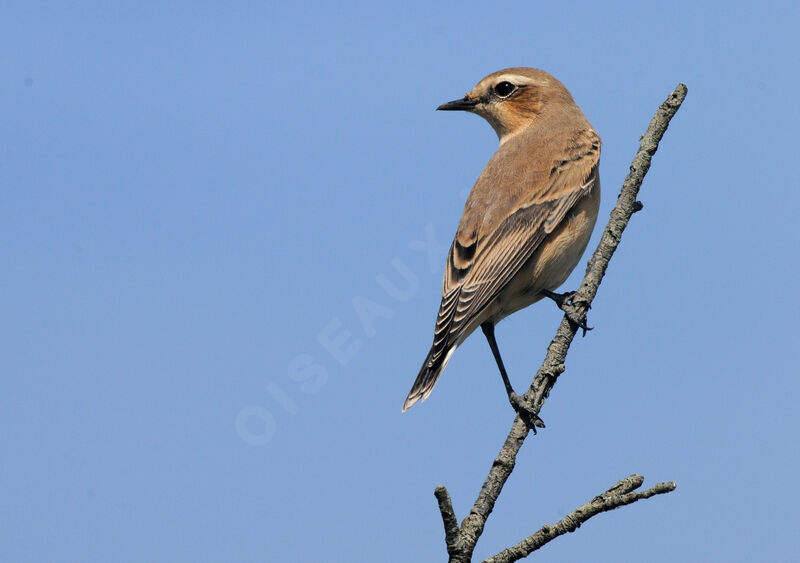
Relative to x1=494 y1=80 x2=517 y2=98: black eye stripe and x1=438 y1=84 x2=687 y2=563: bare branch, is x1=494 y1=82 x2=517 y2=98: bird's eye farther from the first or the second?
x1=438 y1=84 x2=687 y2=563: bare branch

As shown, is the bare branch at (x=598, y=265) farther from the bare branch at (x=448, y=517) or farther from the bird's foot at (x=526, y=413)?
the bare branch at (x=448, y=517)

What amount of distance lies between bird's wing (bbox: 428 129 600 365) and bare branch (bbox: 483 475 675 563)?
309cm

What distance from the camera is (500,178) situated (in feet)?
29.2

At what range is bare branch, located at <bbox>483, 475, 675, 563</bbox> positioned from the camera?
434cm

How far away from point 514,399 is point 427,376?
1.05 meters

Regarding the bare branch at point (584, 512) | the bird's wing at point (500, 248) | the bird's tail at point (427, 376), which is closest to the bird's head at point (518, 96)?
the bird's wing at point (500, 248)

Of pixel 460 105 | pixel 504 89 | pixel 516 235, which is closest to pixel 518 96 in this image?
pixel 504 89

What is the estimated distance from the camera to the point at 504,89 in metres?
10.5

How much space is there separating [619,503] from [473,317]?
3.47 m

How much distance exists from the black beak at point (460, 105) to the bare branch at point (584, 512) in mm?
6903

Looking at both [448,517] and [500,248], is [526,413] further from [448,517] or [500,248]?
[500,248]

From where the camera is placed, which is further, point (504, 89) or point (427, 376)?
point (504, 89)

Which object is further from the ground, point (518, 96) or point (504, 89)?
point (504, 89)

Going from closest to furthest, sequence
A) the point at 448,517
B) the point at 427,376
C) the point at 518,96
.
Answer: the point at 448,517, the point at 427,376, the point at 518,96
